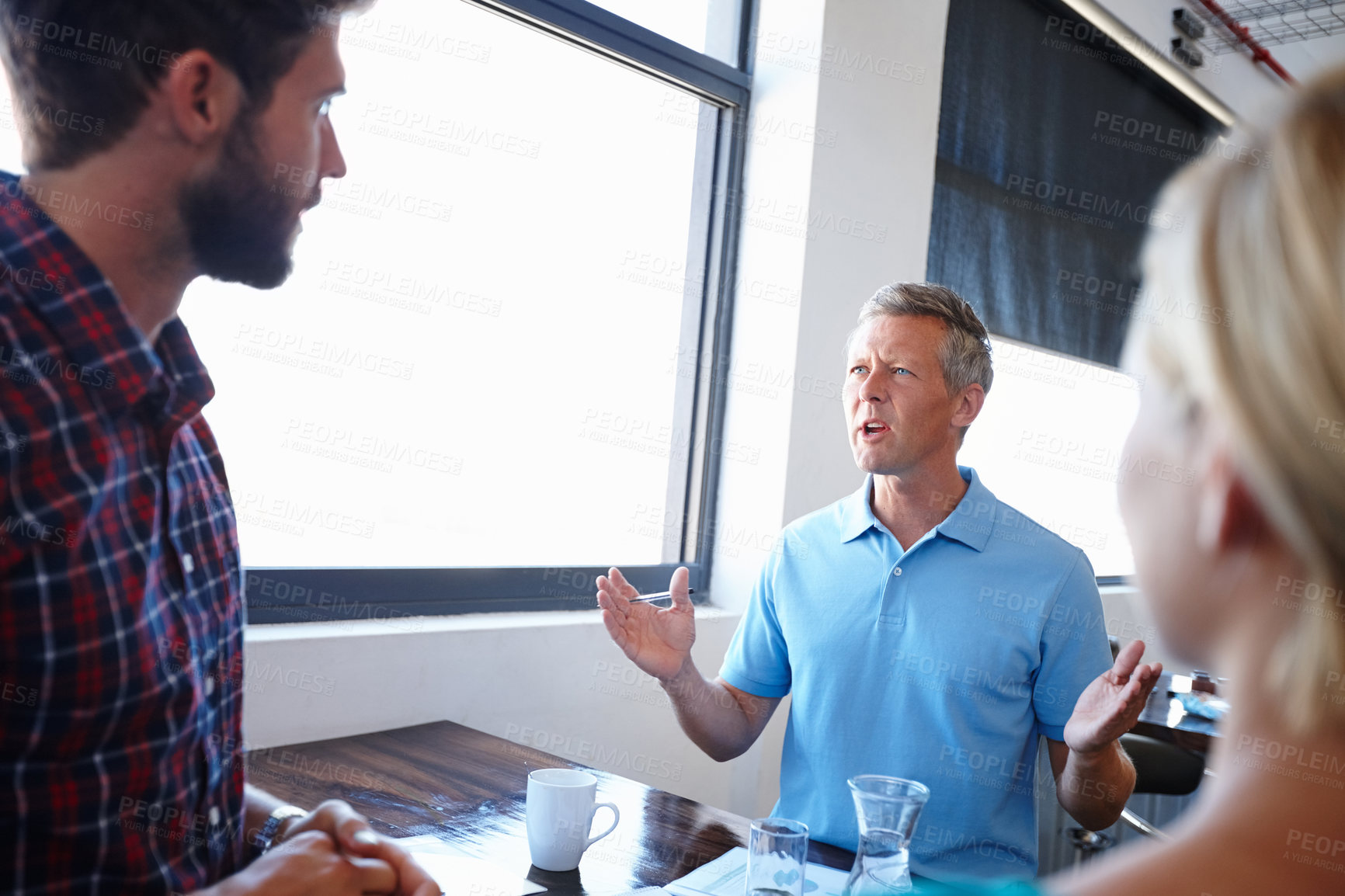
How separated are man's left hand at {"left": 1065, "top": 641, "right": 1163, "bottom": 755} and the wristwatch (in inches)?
43.8

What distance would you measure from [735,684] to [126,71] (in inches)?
61.1

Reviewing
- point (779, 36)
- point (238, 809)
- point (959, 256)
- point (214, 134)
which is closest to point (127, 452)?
point (214, 134)

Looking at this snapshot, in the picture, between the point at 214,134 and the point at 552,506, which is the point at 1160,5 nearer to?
the point at 552,506

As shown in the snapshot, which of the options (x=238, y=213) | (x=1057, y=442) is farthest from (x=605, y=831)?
(x=1057, y=442)

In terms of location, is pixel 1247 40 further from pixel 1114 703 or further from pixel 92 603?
pixel 92 603

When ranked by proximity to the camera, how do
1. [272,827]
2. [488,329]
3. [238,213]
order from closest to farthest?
[238,213], [272,827], [488,329]

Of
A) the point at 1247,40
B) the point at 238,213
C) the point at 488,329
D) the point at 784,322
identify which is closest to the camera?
the point at 238,213

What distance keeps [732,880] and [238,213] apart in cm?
102

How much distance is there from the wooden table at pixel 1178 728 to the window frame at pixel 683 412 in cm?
127

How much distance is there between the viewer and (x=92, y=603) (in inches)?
32.6

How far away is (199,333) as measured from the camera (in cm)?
183

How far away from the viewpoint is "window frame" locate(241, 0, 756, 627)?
6.48ft

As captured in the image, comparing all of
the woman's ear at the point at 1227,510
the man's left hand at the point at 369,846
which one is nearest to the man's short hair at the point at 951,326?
the man's left hand at the point at 369,846

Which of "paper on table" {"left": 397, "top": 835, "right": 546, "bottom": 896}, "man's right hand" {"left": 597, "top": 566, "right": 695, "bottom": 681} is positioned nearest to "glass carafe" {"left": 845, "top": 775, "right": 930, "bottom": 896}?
"paper on table" {"left": 397, "top": 835, "right": 546, "bottom": 896}
